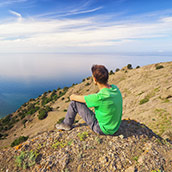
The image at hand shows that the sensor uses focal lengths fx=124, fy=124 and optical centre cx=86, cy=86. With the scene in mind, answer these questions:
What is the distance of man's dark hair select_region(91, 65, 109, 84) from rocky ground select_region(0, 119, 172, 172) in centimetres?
279

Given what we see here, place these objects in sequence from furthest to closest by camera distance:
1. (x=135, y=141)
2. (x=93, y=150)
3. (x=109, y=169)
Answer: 1. (x=135, y=141)
2. (x=93, y=150)
3. (x=109, y=169)

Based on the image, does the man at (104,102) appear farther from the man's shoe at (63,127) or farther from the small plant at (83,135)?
the man's shoe at (63,127)

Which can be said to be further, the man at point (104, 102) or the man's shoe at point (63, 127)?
the man's shoe at point (63, 127)

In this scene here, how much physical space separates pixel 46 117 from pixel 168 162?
3641cm

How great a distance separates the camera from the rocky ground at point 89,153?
437 centimetres

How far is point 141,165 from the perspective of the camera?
14.4 feet

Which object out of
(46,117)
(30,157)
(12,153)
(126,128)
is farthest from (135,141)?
(46,117)

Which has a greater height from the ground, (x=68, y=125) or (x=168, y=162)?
Result: (x=68, y=125)

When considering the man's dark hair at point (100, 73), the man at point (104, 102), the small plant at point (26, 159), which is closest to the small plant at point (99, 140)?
the man at point (104, 102)

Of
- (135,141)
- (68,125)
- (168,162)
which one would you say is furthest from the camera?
(68,125)

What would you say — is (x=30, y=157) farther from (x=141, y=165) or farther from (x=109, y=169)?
(x=141, y=165)

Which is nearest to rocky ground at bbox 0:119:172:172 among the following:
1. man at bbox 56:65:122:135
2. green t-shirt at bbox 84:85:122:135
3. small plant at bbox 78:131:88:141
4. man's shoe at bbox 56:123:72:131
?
small plant at bbox 78:131:88:141

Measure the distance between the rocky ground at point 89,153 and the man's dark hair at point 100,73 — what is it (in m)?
2.79

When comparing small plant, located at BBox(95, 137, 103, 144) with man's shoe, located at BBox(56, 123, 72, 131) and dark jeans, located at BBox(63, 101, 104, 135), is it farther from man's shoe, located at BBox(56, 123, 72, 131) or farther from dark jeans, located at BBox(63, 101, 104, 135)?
man's shoe, located at BBox(56, 123, 72, 131)
